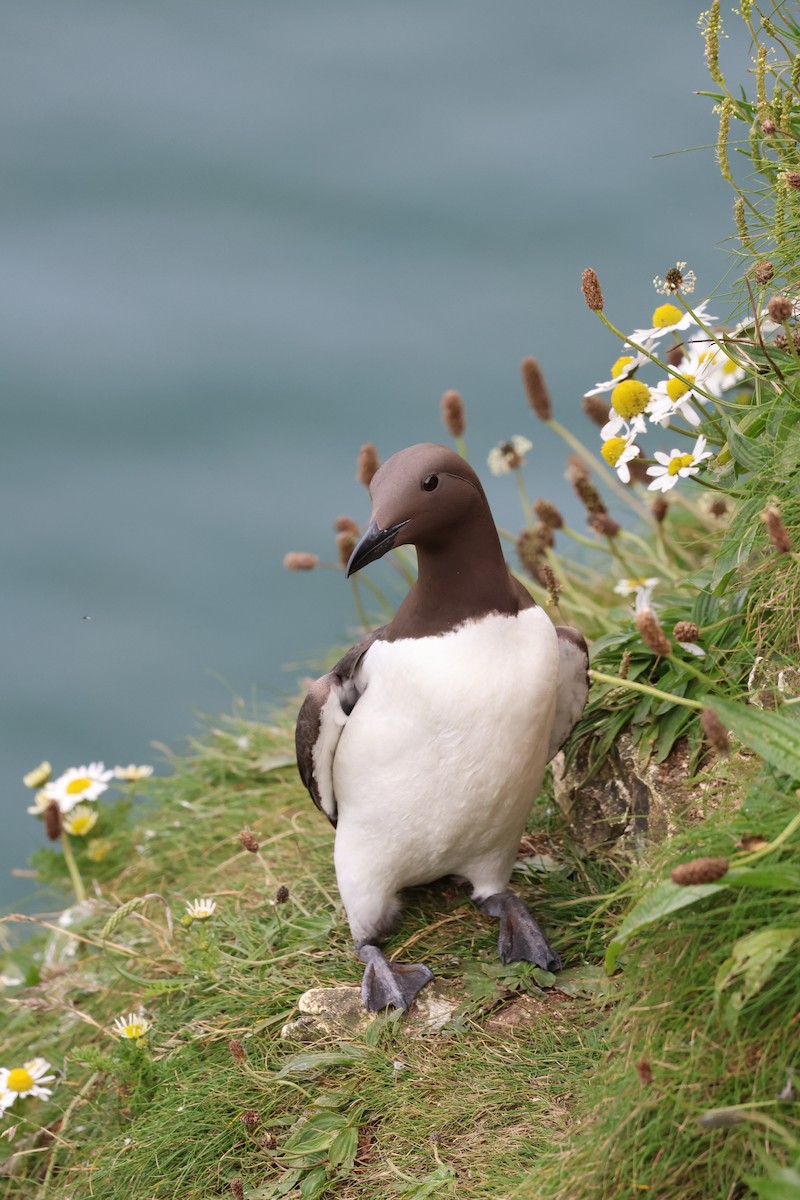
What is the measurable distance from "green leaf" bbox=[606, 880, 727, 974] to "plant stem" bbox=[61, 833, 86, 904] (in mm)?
2879

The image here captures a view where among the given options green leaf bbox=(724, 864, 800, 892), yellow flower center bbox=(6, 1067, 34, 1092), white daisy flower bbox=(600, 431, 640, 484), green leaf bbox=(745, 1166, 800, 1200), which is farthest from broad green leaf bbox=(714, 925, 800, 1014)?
yellow flower center bbox=(6, 1067, 34, 1092)

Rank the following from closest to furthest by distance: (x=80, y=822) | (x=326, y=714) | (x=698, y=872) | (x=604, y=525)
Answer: (x=698, y=872) < (x=326, y=714) < (x=604, y=525) < (x=80, y=822)

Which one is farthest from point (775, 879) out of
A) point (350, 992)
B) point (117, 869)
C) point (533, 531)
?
point (117, 869)

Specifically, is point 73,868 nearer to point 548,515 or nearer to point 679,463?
point 548,515

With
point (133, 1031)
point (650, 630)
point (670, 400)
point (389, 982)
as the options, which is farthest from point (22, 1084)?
point (670, 400)

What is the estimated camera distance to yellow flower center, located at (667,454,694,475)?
3.43 m

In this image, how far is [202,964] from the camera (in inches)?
150

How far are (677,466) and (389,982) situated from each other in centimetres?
150

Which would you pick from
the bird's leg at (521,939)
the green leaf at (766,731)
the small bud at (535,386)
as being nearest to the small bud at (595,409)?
the small bud at (535,386)

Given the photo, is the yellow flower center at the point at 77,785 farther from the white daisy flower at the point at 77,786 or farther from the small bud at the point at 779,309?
the small bud at the point at 779,309

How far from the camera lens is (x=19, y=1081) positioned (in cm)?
390

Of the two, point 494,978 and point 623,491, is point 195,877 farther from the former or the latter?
point 623,491

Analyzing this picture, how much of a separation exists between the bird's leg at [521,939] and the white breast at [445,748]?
0.13 metres

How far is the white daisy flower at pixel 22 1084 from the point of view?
3869mm
